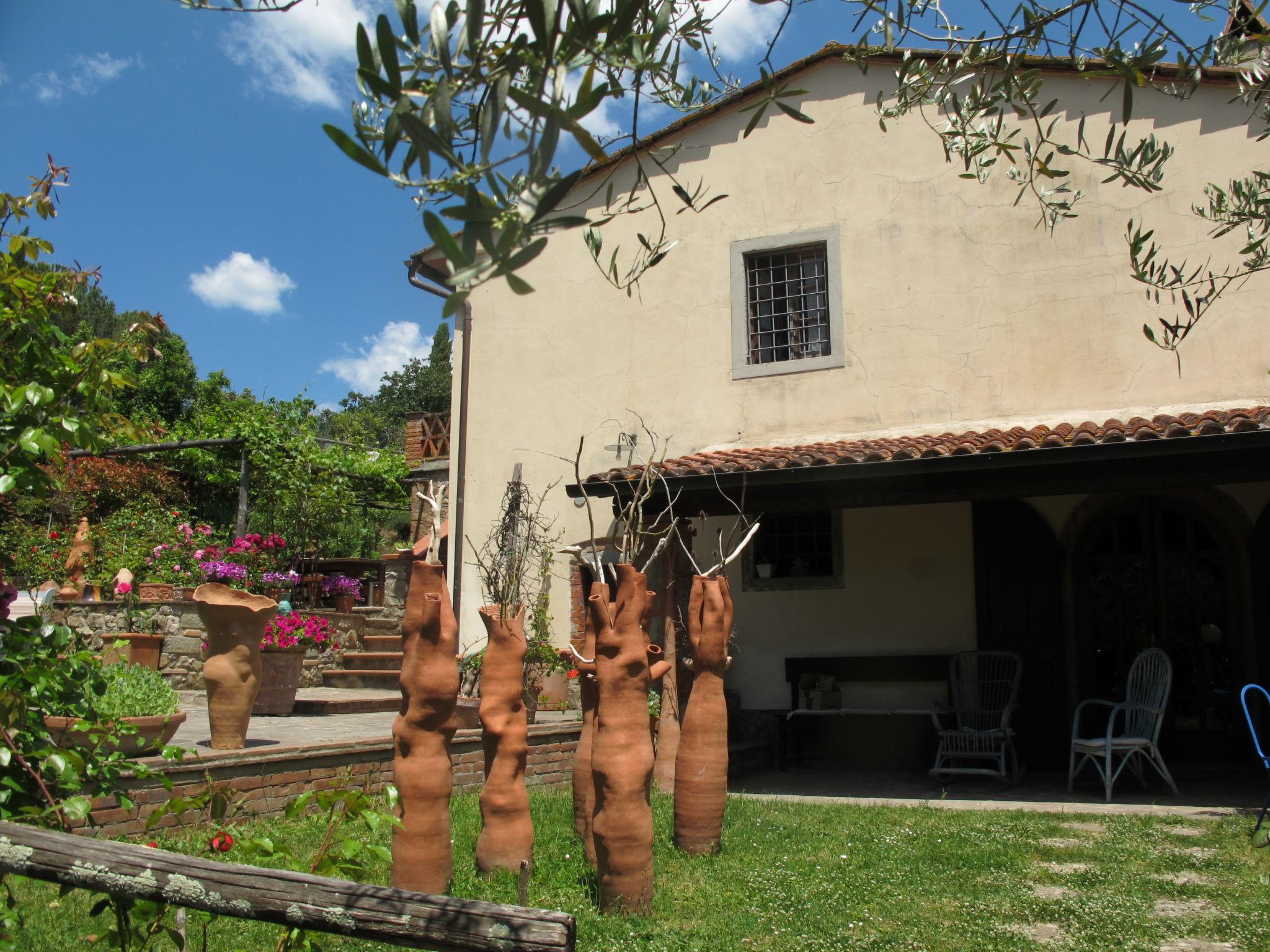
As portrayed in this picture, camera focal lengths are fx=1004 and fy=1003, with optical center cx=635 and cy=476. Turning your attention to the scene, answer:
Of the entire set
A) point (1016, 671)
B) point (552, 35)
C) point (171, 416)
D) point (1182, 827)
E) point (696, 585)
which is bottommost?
point (1182, 827)

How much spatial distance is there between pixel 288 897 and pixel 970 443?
6.69 metres

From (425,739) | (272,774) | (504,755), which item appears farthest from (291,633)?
(425,739)

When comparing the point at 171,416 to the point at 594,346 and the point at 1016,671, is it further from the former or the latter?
the point at 1016,671

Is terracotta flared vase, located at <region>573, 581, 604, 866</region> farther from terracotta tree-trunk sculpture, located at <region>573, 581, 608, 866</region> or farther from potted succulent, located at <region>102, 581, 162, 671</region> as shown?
potted succulent, located at <region>102, 581, 162, 671</region>

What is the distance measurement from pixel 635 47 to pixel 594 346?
9532 millimetres

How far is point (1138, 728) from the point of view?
799 centimetres

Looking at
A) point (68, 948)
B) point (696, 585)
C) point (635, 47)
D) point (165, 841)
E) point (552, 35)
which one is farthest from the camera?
point (696, 585)

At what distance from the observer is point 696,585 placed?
18.8 ft

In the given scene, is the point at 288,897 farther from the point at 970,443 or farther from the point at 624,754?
the point at 970,443

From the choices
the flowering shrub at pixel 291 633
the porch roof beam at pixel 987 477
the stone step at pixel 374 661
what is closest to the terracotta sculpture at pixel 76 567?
the stone step at pixel 374 661

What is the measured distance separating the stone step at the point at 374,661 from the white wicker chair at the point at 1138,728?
7702mm

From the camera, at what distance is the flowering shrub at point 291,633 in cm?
910

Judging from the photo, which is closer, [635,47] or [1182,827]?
[635,47]

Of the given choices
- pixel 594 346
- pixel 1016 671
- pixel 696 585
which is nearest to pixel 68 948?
pixel 696 585
